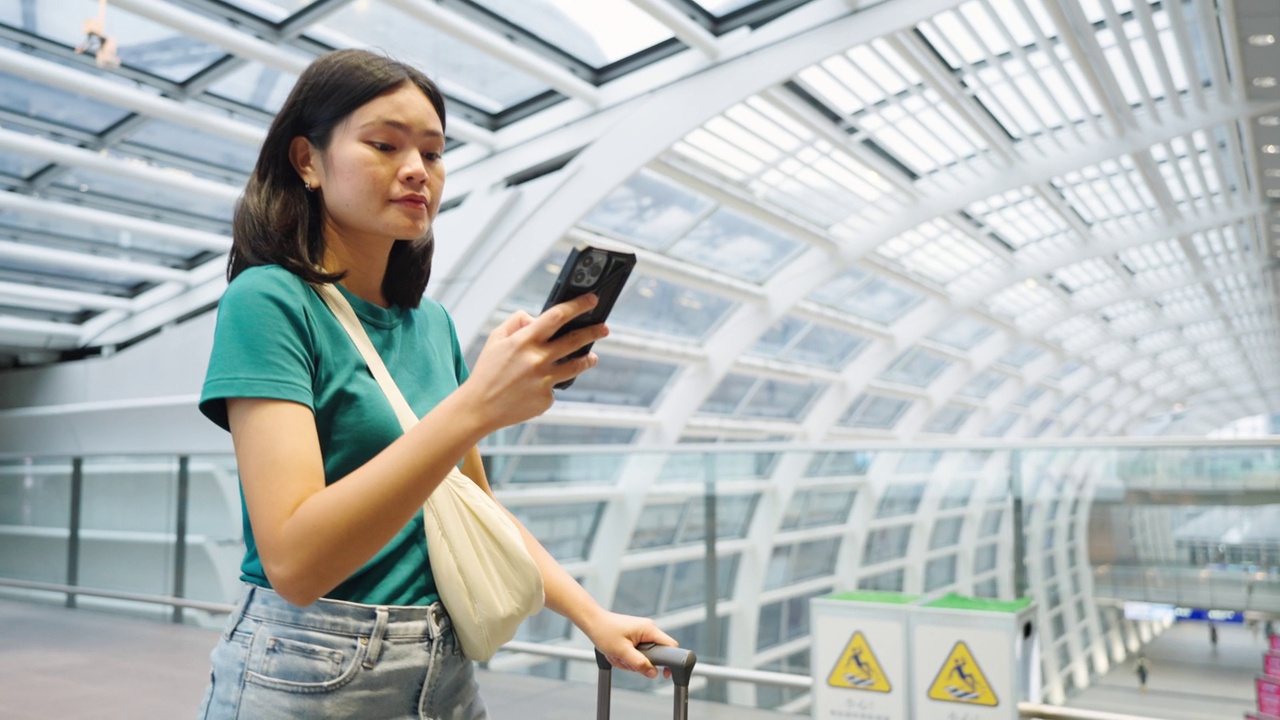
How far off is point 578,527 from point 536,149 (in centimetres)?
808

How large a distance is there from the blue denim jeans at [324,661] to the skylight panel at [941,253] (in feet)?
65.6

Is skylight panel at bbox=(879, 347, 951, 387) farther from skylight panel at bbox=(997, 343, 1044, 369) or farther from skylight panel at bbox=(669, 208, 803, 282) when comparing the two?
skylight panel at bbox=(669, 208, 803, 282)

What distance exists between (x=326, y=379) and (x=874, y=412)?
3172cm

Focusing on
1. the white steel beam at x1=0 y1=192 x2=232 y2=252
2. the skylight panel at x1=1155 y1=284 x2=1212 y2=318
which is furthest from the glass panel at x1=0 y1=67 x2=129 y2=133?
the skylight panel at x1=1155 y1=284 x2=1212 y2=318

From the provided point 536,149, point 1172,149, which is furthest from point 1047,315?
point 536,149

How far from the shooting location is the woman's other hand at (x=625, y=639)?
154 cm

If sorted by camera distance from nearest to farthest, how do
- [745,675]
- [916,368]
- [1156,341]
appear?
[745,675] → [916,368] → [1156,341]

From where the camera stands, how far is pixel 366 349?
132cm

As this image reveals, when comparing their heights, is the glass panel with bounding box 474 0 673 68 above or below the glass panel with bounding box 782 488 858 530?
above

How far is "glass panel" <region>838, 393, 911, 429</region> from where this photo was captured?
99.5 feet

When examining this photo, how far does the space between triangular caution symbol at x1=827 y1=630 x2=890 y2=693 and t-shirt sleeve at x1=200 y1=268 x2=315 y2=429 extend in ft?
14.1

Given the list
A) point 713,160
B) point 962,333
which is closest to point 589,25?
A: point 713,160

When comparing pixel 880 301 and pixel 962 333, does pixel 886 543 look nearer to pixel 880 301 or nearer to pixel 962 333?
pixel 880 301

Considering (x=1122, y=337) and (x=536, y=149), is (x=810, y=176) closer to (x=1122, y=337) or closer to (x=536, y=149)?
(x=536, y=149)
